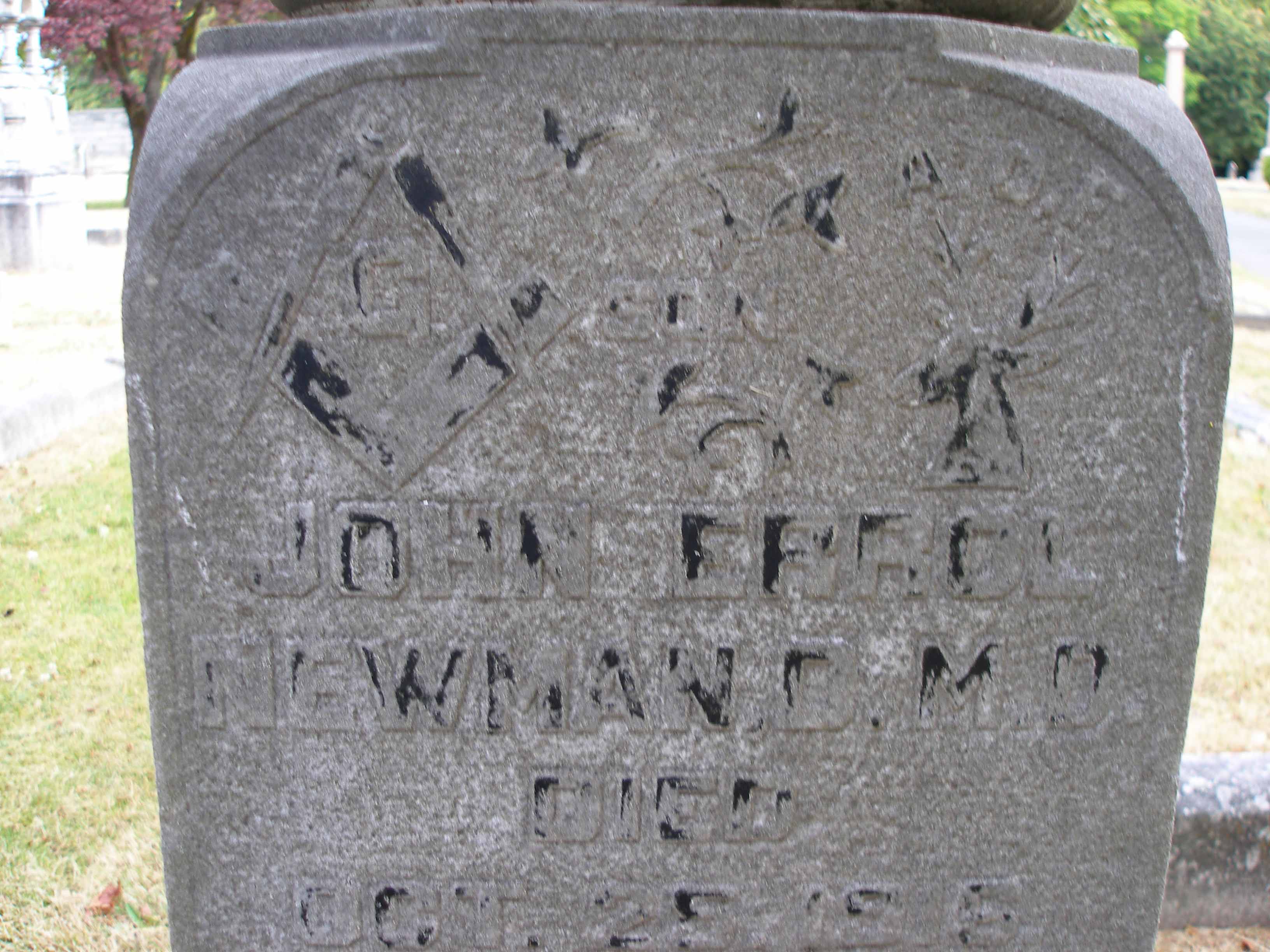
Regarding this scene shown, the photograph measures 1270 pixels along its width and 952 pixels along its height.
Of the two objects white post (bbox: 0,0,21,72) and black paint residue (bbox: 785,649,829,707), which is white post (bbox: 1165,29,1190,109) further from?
black paint residue (bbox: 785,649,829,707)

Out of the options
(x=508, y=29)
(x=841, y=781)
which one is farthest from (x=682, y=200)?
Answer: (x=841, y=781)

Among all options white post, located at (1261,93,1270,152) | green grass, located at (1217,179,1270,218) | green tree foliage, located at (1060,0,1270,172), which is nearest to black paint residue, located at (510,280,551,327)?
green grass, located at (1217,179,1270,218)

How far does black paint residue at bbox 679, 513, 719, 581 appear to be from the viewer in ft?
4.16

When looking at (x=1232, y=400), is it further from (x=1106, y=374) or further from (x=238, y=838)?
(x=238, y=838)

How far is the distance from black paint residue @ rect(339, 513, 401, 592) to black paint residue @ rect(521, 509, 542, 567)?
5.8 inches

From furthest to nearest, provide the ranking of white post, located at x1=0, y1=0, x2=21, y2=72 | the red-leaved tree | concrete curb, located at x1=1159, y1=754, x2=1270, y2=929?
white post, located at x1=0, y1=0, x2=21, y2=72, the red-leaved tree, concrete curb, located at x1=1159, y1=754, x2=1270, y2=929

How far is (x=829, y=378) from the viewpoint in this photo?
Answer: 48.8 inches

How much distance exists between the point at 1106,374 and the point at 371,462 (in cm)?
89

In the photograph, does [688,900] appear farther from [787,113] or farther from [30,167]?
[30,167]

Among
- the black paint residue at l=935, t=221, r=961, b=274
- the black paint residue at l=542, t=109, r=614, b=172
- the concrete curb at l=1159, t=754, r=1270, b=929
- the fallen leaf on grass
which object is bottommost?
the fallen leaf on grass

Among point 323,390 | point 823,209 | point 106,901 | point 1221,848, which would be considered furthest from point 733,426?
point 106,901

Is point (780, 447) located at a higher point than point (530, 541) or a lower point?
higher

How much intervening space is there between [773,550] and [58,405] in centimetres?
451

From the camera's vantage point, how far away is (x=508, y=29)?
1.14 m
